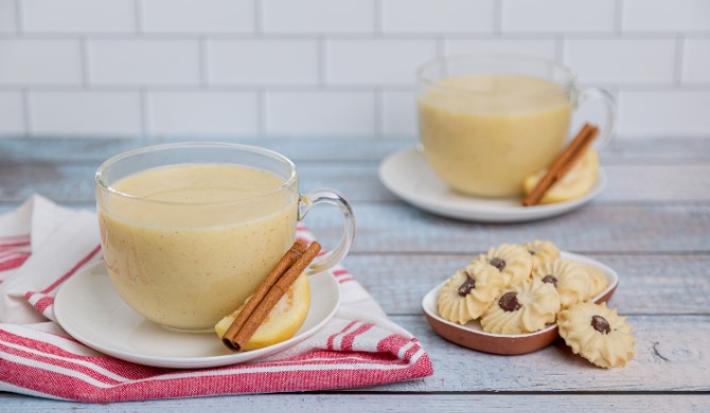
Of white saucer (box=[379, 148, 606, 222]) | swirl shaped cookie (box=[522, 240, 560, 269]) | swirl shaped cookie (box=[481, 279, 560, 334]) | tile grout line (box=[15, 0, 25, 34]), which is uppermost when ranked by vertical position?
tile grout line (box=[15, 0, 25, 34])

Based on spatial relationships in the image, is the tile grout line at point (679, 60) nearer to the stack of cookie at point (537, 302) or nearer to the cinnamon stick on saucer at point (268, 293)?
the stack of cookie at point (537, 302)

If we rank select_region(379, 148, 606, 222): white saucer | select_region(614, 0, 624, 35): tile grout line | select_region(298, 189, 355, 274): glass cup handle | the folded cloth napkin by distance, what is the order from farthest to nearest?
select_region(614, 0, 624, 35): tile grout line, select_region(379, 148, 606, 222): white saucer, select_region(298, 189, 355, 274): glass cup handle, the folded cloth napkin

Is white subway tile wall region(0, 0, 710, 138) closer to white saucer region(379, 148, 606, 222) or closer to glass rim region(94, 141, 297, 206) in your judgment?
white saucer region(379, 148, 606, 222)

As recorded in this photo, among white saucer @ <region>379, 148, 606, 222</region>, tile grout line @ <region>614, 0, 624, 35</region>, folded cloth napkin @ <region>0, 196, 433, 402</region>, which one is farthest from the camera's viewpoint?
tile grout line @ <region>614, 0, 624, 35</region>

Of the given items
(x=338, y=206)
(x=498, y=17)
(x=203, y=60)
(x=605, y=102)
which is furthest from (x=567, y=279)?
(x=203, y=60)

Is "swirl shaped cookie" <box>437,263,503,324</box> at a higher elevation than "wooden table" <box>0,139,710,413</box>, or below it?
higher

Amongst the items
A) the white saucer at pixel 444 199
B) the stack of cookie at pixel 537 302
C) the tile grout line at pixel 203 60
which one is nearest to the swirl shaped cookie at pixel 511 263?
the stack of cookie at pixel 537 302

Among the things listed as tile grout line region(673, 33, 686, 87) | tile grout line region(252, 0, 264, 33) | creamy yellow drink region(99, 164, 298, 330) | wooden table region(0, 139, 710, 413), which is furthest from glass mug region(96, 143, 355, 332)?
tile grout line region(673, 33, 686, 87)

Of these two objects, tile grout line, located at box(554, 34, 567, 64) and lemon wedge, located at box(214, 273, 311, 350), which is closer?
lemon wedge, located at box(214, 273, 311, 350)
